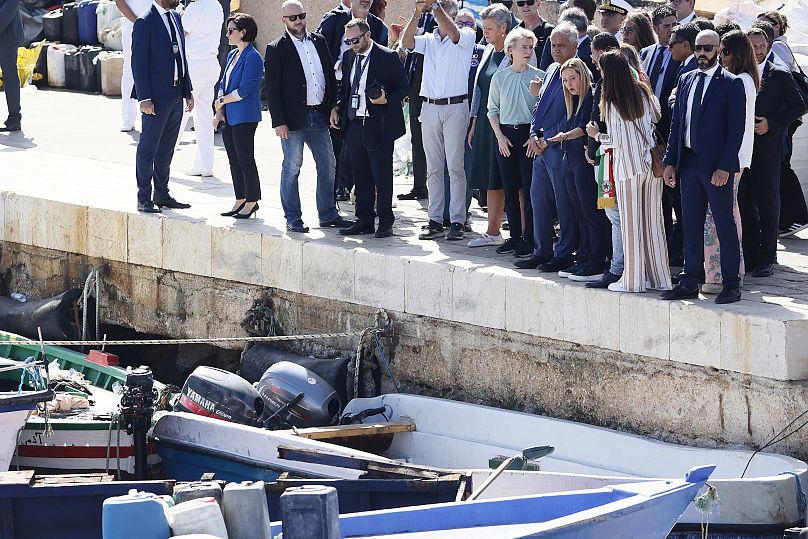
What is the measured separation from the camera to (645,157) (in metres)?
8.56

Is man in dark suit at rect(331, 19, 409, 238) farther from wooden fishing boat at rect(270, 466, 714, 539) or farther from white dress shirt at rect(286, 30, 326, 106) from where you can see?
wooden fishing boat at rect(270, 466, 714, 539)

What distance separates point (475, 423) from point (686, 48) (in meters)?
2.73

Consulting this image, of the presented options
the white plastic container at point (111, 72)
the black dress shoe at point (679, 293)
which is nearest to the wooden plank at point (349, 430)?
the black dress shoe at point (679, 293)

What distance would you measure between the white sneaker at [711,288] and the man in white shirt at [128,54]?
721cm

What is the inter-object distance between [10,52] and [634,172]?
9.08 m

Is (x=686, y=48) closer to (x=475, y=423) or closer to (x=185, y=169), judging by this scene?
(x=475, y=423)

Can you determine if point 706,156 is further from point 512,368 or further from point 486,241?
Answer: point 486,241

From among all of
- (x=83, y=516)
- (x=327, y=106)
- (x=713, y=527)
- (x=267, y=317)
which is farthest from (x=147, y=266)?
(x=713, y=527)

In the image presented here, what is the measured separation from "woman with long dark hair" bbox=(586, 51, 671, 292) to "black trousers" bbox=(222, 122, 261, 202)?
A: 10.7 ft

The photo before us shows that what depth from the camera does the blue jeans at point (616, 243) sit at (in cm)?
885

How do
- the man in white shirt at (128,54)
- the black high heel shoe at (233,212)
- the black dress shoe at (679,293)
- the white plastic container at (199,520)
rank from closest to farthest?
1. the white plastic container at (199,520)
2. the black dress shoe at (679,293)
3. the black high heel shoe at (233,212)
4. the man in white shirt at (128,54)

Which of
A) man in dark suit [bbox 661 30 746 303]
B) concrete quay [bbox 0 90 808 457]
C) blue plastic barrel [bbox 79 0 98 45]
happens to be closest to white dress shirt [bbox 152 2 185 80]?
concrete quay [bbox 0 90 808 457]

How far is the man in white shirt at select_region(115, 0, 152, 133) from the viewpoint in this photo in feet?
47.3

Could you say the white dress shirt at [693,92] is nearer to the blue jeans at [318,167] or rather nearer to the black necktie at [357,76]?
the black necktie at [357,76]
